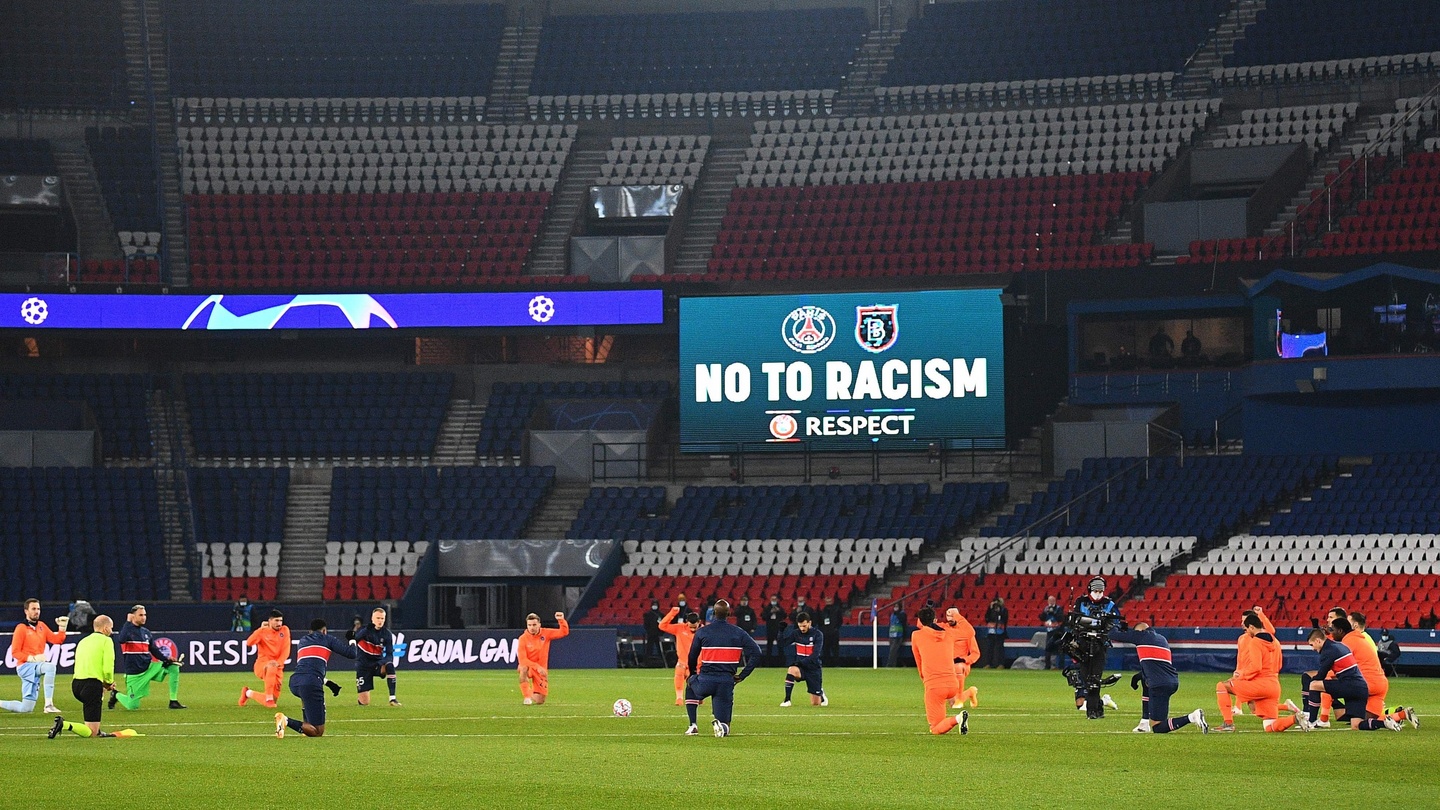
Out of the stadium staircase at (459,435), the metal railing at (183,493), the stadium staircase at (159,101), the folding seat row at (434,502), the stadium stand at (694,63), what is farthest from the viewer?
the stadium stand at (694,63)

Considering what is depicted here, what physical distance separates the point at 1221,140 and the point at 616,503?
20.0 metres

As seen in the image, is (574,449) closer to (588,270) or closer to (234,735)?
(588,270)

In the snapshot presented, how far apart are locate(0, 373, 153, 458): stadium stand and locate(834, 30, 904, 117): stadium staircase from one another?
2255cm

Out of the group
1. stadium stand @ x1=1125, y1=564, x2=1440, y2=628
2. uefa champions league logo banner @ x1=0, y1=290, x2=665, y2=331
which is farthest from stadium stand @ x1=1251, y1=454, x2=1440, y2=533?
uefa champions league logo banner @ x1=0, y1=290, x2=665, y2=331

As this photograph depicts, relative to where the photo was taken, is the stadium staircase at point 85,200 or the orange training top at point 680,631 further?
the stadium staircase at point 85,200

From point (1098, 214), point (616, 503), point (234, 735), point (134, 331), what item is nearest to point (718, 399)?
point (616, 503)

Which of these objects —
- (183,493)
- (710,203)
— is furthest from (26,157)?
(710,203)

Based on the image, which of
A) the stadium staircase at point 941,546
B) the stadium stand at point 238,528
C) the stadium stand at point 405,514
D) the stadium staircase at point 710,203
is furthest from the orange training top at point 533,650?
the stadium staircase at point 710,203

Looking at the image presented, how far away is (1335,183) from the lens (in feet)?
167

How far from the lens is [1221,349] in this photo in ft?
165

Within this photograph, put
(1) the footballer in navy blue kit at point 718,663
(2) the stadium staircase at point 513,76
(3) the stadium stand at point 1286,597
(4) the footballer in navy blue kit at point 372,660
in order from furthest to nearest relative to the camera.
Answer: (2) the stadium staircase at point 513,76
(3) the stadium stand at point 1286,597
(4) the footballer in navy blue kit at point 372,660
(1) the footballer in navy blue kit at point 718,663

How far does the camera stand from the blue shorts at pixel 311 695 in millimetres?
22766

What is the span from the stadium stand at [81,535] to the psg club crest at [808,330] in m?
17.4

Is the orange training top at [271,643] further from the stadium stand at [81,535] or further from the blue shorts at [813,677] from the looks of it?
the stadium stand at [81,535]
